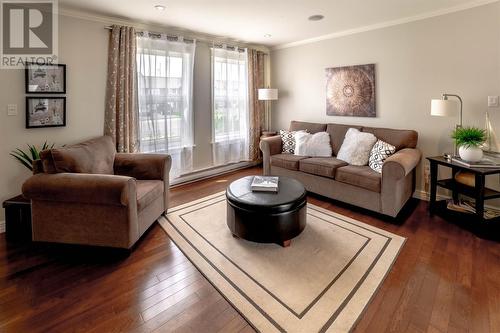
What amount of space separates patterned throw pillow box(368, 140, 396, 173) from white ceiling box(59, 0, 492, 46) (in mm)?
1579

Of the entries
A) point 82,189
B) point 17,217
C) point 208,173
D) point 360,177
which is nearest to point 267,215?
point 360,177

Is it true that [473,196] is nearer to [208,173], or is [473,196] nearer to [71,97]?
[208,173]

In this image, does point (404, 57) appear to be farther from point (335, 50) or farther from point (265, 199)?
point (265, 199)

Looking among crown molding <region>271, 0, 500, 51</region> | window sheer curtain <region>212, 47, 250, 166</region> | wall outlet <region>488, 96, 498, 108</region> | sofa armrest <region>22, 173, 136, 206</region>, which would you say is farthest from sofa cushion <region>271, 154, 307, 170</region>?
sofa armrest <region>22, 173, 136, 206</region>

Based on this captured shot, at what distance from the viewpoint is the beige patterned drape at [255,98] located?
4.99 metres

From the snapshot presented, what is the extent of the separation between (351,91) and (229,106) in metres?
2.02

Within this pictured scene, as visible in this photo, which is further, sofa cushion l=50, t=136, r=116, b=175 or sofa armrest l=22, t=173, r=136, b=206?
sofa cushion l=50, t=136, r=116, b=175

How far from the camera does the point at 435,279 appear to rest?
1.99 meters

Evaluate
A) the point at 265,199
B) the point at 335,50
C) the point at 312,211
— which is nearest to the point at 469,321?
the point at 265,199

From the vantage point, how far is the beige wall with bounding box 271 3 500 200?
2.95 metres

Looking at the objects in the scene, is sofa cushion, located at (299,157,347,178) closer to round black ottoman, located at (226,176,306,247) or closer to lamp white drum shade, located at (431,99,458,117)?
round black ottoman, located at (226,176,306,247)

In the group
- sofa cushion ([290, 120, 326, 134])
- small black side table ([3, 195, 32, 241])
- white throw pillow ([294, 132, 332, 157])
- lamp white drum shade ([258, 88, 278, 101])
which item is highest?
lamp white drum shade ([258, 88, 278, 101])

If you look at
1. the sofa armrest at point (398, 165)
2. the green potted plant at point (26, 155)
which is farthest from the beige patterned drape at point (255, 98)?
the green potted plant at point (26, 155)

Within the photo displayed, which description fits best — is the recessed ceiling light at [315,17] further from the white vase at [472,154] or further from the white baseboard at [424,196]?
the white baseboard at [424,196]
